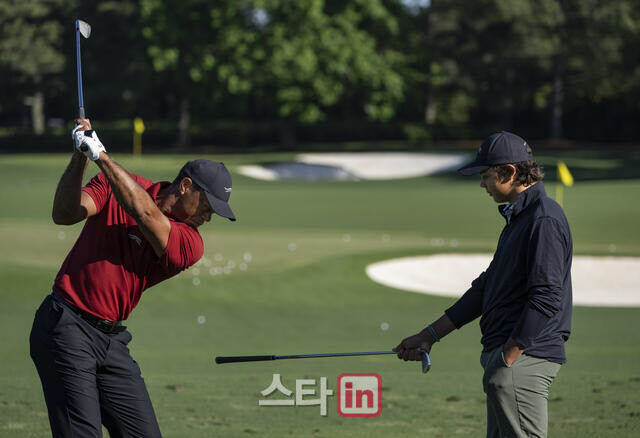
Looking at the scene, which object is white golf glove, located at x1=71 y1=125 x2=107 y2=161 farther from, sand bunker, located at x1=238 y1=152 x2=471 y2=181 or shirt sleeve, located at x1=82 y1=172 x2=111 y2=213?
sand bunker, located at x1=238 y1=152 x2=471 y2=181

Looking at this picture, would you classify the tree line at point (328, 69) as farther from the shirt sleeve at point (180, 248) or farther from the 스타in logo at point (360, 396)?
the shirt sleeve at point (180, 248)

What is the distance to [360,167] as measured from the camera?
40.3 metres

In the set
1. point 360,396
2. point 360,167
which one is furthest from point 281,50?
point 360,396

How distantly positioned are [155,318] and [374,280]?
393 centimetres

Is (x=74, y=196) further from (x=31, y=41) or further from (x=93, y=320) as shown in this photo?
(x=31, y=41)

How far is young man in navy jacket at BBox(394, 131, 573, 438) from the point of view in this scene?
3.80 meters

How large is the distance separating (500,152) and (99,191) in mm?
1878

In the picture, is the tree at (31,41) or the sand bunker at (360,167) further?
the tree at (31,41)

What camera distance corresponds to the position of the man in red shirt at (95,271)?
4.07m

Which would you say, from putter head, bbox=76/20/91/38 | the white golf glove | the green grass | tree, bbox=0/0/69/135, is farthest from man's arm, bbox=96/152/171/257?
tree, bbox=0/0/69/135

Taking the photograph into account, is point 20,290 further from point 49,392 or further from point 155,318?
point 49,392

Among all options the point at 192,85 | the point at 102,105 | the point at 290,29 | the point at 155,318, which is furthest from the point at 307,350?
the point at 102,105

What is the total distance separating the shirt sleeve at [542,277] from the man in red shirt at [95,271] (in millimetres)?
1375

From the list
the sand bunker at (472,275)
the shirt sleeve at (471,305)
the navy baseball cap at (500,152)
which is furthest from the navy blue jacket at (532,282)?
the sand bunker at (472,275)
